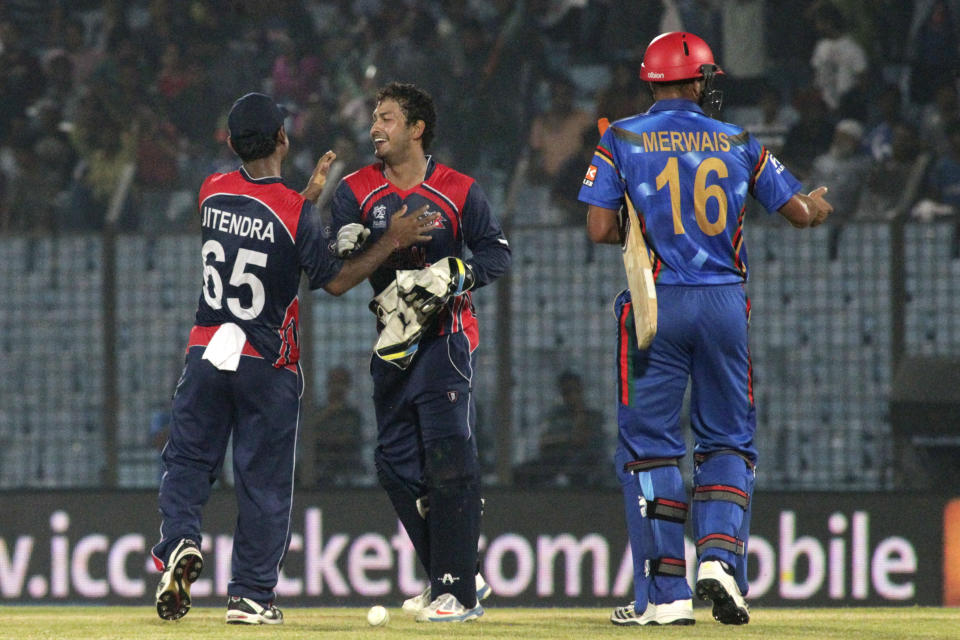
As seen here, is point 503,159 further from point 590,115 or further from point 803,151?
point 803,151

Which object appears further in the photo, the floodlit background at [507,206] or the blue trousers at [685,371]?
the floodlit background at [507,206]

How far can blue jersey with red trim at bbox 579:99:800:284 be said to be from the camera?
4883 mm

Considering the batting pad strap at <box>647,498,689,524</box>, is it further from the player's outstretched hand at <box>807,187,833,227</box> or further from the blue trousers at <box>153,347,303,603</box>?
Result: the blue trousers at <box>153,347,303,603</box>

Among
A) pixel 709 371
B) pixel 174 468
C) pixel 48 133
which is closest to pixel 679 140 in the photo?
pixel 709 371

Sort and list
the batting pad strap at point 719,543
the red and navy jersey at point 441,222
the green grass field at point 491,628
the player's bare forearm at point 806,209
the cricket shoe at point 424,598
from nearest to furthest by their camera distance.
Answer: the green grass field at point 491,628, the batting pad strap at point 719,543, the player's bare forearm at point 806,209, the red and navy jersey at point 441,222, the cricket shoe at point 424,598

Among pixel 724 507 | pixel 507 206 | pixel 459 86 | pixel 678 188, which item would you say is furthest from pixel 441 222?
pixel 459 86

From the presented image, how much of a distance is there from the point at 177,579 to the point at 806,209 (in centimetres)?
229

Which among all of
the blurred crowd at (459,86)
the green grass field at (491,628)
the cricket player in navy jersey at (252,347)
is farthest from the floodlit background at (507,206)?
the cricket player in navy jersey at (252,347)

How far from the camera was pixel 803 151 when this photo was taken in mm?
10852

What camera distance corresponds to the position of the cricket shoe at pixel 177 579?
16.1 ft

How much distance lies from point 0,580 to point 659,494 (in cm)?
533

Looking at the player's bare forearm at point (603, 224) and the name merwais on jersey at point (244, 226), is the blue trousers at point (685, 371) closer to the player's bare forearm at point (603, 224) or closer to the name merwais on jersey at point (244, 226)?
the player's bare forearm at point (603, 224)

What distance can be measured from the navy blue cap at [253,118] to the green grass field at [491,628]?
1572mm

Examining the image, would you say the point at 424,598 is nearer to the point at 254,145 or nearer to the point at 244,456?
the point at 244,456
